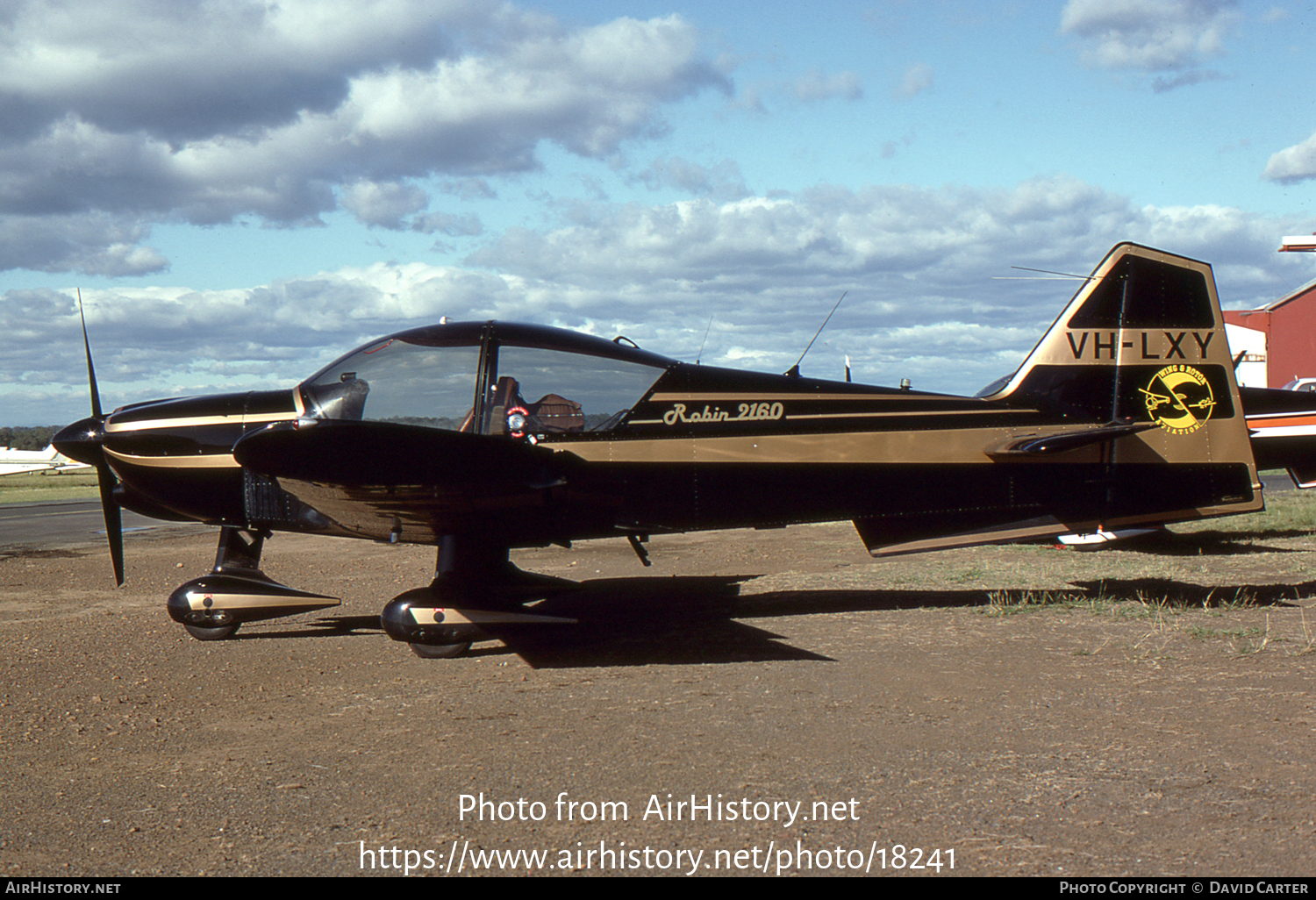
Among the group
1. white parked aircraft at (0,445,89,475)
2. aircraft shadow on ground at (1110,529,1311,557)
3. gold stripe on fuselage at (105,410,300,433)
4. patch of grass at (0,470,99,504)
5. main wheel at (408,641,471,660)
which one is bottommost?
aircraft shadow on ground at (1110,529,1311,557)

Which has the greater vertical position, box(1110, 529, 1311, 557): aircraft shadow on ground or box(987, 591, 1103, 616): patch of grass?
box(987, 591, 1103, 616): patch of grass

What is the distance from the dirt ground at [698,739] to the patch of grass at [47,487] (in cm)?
2780

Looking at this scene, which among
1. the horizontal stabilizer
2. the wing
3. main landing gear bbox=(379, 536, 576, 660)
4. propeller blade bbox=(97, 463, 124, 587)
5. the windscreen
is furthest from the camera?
propeller blade bbox=(97, 463, 124, 587)

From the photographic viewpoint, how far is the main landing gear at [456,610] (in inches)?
251

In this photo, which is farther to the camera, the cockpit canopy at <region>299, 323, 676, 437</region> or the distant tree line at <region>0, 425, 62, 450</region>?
the distant tree line at <region>0, 425, 62, 450</region>

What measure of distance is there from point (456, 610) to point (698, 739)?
2480 mm

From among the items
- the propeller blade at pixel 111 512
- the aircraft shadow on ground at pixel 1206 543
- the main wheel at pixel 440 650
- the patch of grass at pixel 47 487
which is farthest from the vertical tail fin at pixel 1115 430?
the patch of grass at pixel 47 487

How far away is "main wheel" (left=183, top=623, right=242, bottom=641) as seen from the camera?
23.8 ft

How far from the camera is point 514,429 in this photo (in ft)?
21.5

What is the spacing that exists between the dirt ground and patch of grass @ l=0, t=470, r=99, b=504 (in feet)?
91.2

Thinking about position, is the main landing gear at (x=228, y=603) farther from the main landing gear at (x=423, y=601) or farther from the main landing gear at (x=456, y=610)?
the main landing gear at (x=456, y=610)

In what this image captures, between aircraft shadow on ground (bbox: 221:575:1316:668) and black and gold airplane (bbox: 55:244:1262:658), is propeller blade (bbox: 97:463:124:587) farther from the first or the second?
aircraft shadow on ground (bbox: 221:575:1316:668)

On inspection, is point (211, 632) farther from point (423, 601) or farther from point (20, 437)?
point (20, 437)


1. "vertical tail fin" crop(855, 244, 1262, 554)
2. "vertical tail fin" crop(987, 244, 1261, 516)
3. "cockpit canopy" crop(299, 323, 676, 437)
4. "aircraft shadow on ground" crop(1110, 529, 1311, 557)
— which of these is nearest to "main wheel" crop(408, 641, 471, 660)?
"cockpit canopy" crop(299, 323, 676, 437)
